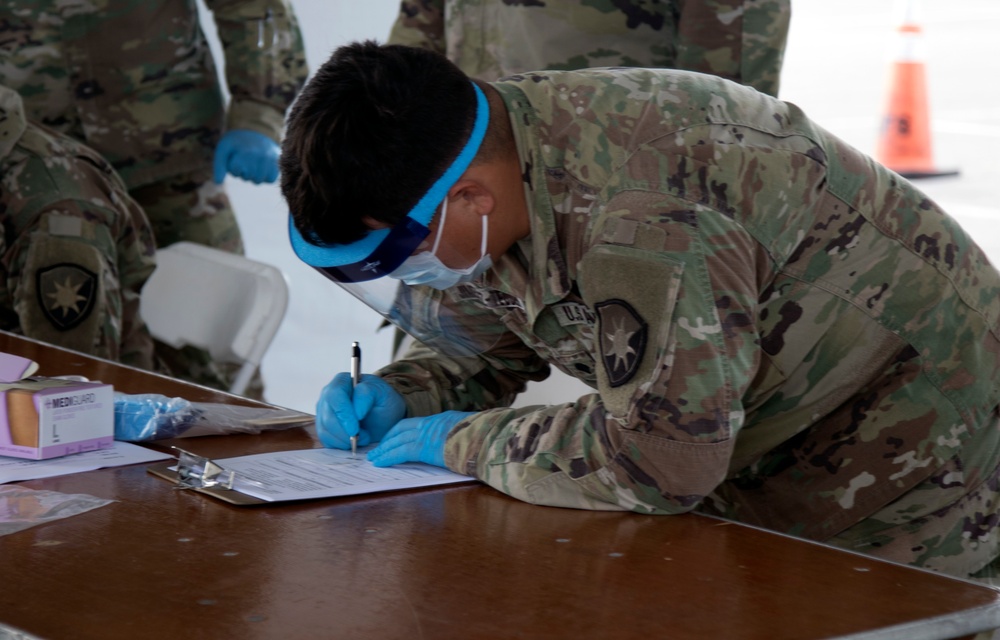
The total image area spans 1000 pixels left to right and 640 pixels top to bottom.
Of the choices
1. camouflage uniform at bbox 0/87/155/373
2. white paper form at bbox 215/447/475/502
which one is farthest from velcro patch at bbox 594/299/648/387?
camouflage uniform at bbox 0/87/155/373

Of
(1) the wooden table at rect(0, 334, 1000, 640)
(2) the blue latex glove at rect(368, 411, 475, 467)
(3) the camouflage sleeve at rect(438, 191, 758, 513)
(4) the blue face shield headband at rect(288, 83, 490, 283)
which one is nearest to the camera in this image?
(1) the wooden table at rect(0, 334, 1000, 640)

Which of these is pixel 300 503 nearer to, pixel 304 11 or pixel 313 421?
pixel 313 421

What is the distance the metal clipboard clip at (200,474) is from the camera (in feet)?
4.25

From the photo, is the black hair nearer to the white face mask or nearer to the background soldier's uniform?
the white face mask

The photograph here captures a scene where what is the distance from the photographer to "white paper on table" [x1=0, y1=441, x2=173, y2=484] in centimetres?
132

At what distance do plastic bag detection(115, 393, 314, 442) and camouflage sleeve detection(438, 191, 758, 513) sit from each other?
0.51 metres

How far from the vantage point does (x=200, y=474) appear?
1307 mm

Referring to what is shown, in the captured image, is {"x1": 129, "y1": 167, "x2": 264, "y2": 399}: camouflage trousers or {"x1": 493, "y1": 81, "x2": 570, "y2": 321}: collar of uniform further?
{"x1": 129, "y1": 167, "x2": 264, "y2": 399}: camouflage trousers

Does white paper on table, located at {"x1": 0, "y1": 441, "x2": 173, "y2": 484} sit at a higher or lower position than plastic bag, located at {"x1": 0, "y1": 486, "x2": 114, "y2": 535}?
lower

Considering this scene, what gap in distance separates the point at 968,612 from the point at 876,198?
0.50 meters

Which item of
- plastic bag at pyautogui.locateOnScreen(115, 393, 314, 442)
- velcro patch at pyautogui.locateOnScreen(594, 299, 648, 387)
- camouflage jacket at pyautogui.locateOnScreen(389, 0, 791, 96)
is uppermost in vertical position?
camouflage jacket at pyautogui.locateOnScreen(389, 0, 791, 96)

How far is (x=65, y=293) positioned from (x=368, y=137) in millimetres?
1343

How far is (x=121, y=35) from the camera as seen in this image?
281 cm

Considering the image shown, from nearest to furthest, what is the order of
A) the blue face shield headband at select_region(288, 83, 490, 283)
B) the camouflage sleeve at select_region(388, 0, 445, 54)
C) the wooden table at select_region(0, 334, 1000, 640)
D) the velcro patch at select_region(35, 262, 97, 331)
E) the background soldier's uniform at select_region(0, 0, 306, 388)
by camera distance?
1. the wooden table at select_region(0, 334, 1000, 640)
2. the blue face shield headband at select_region(288, 83, 490, 283)
3. the velcro patch at select_region(35, 262, 97, 331)
4. the camouflage sleeve at select_region(388, 0, 445, 54)
5. the background soldier's uniform at select_region(0, 0, 306, 388)
